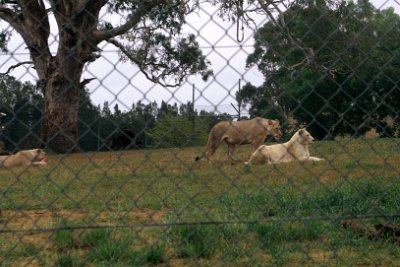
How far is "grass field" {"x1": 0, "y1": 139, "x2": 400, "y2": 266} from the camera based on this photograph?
190 inches

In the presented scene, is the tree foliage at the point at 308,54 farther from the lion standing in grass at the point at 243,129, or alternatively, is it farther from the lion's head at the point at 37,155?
the lion's head at the point at 37,155

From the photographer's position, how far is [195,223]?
11.9 ft

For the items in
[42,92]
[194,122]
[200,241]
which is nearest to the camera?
[42,92]

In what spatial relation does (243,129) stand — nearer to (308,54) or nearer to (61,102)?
(61,102)

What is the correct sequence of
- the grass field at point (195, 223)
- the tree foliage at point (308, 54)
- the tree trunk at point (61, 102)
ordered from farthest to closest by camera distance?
the grass field at point (195, 223) → the tree trunk at point (61, 102) → the tree foliage at point (308, 54)

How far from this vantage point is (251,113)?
3.50 m

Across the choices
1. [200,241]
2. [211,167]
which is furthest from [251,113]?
[211,167]

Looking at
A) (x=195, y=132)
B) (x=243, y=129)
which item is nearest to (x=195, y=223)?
(x=195, y=132)

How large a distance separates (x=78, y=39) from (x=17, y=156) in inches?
357

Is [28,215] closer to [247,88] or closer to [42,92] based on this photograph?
[42,92]

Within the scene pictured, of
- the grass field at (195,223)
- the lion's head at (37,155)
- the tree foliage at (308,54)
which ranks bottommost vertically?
the grass field at (195,223)

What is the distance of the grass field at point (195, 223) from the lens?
15.8 ft

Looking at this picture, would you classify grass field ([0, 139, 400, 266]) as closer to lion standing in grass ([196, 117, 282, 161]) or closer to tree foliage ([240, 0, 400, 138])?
lion standing in grass ([196, 117, 282, 161])

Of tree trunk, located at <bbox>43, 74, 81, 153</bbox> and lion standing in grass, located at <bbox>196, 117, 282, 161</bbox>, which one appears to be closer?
tree trunk, located at <bbox>43, 74, 81, 153</bbox>
